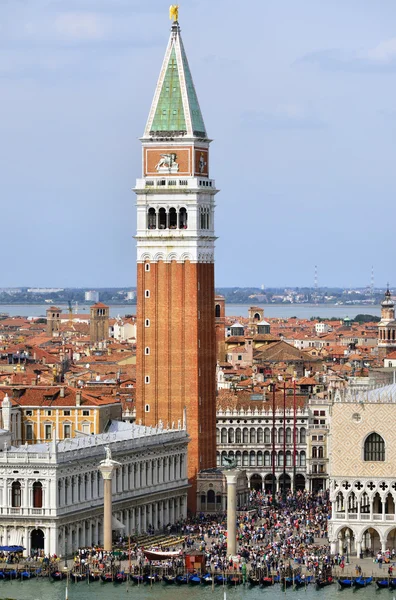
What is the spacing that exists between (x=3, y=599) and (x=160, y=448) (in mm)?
17974

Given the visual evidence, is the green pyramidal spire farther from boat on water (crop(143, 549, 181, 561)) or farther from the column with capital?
boat on water (crop(143, 549, 181, 561))

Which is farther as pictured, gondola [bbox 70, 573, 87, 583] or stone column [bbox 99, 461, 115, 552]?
stone column [bbox 99, 461, 115, 552]

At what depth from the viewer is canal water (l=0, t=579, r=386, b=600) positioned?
66.9 metres

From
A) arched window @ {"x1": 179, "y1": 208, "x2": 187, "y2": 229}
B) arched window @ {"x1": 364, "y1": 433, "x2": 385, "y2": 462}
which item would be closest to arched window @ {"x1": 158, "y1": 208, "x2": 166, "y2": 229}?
arched window @ {"x1": 179, "y1": 208, "x2": 187, "y2": 229}

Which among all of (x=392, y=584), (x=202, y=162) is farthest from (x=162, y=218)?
(x=392, y=584)

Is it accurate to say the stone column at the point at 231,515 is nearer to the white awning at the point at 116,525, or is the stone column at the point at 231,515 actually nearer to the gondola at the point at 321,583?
the white awning at the point at 116,525

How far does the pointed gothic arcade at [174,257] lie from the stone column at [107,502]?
13.3 meters

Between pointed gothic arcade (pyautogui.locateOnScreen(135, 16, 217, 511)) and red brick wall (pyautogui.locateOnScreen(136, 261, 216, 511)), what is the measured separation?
0.03 m

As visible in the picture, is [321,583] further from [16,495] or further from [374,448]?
[16,495]

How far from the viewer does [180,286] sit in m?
85.5

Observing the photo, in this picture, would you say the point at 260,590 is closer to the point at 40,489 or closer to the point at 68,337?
the point at 40,489

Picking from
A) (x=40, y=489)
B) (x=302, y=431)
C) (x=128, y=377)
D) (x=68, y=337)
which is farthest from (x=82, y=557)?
(x=68, y=337)

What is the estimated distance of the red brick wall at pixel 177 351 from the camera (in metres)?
85.4

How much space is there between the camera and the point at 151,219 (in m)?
85.8
